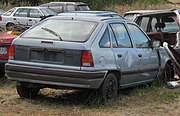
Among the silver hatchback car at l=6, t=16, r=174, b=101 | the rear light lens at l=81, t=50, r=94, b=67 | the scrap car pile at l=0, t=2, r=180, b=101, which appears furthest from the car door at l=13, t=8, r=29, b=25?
the rear light lens at l=81, t=50, r=94, b=67

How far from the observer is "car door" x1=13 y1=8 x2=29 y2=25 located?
83.0 ft

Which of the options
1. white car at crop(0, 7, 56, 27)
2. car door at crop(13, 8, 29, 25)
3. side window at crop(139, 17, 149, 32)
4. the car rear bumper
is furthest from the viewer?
car door at crop(13, 8, 29, 25)

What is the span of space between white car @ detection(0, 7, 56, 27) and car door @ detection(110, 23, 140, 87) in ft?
53.7

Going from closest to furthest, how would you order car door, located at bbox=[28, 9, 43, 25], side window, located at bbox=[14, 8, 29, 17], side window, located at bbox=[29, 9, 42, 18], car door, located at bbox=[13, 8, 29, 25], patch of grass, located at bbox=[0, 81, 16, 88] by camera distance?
1. patch of grass, located at bbox=[0, 81, 16, 88]
2. car door, located at bbox=[28, 9, 43, 25]
3. side window, located at bbox=[29, 9, 42, 18]
4. car door, located at bbox=[13, 8, 29, 25]
5. side window, located at bbox=[14, 8, 29, 17]

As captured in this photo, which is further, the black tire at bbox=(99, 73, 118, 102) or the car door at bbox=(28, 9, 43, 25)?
the car door at bbox=(28, 9, 43, 25)

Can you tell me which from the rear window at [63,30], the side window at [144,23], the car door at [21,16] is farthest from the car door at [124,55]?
the car door at [21,16]

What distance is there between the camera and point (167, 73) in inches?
413

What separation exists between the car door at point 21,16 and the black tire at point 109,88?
17.7 metres

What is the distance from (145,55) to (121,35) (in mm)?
865

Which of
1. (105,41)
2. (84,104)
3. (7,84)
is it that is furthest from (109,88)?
(7,84)

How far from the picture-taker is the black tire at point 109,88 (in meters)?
7.66

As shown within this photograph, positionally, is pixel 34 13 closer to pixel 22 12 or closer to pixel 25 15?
pixel 25 15

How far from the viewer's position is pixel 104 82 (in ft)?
25.1

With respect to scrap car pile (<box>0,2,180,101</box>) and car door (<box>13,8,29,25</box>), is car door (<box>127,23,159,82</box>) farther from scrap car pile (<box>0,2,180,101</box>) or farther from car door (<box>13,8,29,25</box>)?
car door (<box>13,8,29,25</box>)
